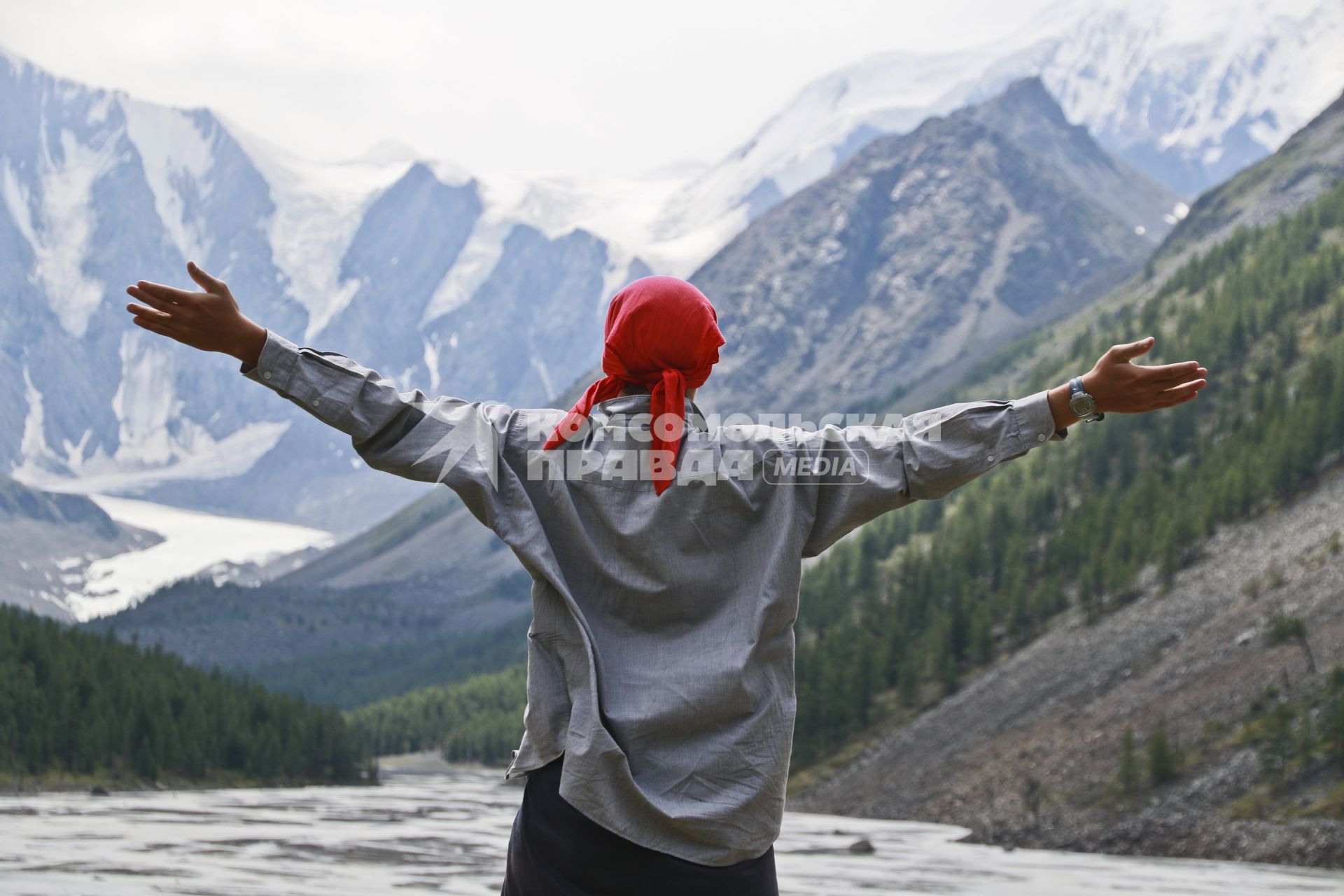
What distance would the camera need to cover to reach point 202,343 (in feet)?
13.4

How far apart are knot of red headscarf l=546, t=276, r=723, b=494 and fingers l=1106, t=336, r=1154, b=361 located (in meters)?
1.06

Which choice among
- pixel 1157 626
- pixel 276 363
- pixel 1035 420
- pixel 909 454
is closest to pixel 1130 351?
pixel 1035 420

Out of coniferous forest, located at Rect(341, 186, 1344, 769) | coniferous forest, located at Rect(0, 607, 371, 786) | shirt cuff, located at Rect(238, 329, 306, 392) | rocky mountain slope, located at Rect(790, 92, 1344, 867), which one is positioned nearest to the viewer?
shirt cuff, located at Rect(238, 329, 306, 392)

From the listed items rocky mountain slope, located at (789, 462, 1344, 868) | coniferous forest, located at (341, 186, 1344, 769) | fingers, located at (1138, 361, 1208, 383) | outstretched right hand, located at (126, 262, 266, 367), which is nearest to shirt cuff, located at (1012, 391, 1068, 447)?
fingers, located at (1138, 361, 1208, 383)

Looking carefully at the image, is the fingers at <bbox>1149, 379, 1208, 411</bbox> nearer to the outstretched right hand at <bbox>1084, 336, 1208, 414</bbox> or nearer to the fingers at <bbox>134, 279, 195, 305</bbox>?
the outstretched right hand at <bbox>1084, 336, 1208, 414</bbox>

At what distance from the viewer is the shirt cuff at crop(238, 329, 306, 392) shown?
155 inches

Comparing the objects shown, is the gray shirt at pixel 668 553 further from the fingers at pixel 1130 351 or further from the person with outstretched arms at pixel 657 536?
the fingers at pixel 1130 351

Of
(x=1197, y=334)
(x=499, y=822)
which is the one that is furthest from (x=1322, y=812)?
(x=1197, y=334)

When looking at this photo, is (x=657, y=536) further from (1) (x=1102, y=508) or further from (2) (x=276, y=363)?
(1) (x=1102, y=508)

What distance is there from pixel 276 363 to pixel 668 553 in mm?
1174

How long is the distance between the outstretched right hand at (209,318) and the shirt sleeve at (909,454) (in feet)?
4.97

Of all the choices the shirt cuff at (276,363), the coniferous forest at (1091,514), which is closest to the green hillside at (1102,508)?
the coniferous forest at (1091,514)

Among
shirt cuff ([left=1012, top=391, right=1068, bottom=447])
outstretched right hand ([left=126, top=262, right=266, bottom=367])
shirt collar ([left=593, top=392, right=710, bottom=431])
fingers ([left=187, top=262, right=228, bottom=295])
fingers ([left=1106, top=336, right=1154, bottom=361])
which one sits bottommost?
shirt cuff ([left=1012, top=391, right=1068, bottom=447])

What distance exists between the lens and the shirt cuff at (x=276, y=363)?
3947mm
